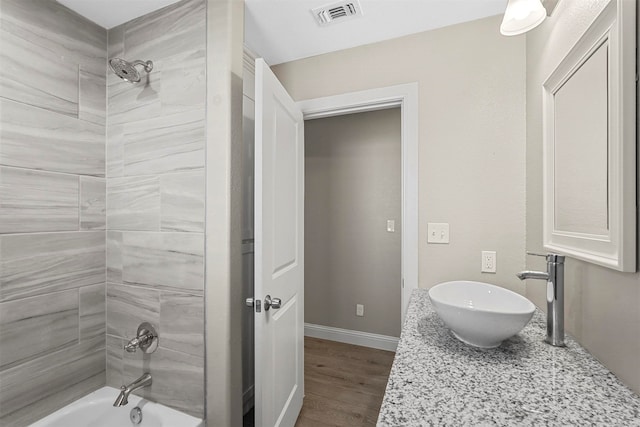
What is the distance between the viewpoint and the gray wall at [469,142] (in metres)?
1.54

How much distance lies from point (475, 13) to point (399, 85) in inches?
20.0

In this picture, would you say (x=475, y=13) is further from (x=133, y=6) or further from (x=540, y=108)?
(x=133, y=6)

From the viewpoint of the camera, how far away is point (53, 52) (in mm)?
1397

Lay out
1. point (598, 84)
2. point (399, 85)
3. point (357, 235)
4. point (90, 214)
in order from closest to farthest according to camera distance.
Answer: point (598, 84), point (90, 214), point (399, 85), point (357, 235)

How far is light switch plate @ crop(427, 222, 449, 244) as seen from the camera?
164cm

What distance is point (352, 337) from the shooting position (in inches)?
112

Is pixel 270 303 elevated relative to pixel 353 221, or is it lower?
lower

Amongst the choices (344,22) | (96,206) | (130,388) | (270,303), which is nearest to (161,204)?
(96,206)

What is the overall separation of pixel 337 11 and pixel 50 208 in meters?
1.74

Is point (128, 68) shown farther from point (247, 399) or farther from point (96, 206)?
point (247, 399)

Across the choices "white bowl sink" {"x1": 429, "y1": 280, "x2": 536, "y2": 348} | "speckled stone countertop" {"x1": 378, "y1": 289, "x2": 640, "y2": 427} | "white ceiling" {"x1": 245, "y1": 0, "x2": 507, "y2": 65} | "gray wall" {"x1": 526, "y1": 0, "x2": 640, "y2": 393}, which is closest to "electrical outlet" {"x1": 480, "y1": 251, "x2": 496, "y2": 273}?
"gray wall" {"x1": 526, "y1": 0, "x2": 640, "y2": 393}

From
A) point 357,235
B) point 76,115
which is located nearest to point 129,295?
point 76,115

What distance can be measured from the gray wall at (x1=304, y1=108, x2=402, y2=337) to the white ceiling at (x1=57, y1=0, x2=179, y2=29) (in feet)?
5.65

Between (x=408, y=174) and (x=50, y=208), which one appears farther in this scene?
(x=408, y=174)
